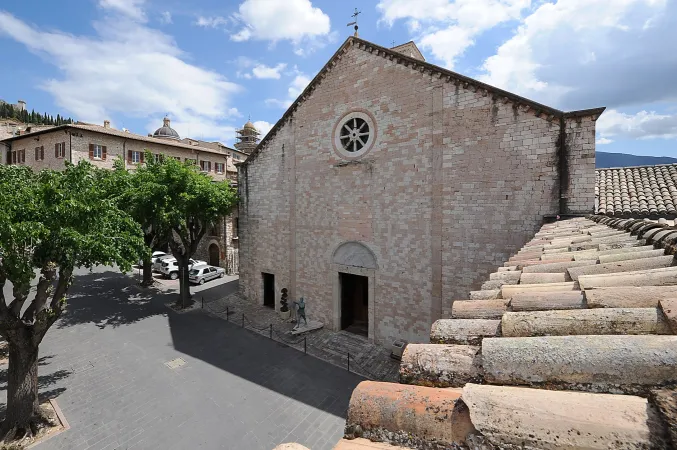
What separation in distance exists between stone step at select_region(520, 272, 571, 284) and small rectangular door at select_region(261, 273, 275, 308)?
15267mm

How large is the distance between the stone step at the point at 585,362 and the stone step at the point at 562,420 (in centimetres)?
9

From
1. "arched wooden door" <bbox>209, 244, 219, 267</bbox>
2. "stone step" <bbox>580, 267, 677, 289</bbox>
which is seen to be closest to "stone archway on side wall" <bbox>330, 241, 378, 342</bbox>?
"stone step" <bbox>580, 267, 677, 289</bbox>

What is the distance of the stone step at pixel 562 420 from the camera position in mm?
1170

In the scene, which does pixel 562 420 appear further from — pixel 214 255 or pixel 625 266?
pixel 214 255

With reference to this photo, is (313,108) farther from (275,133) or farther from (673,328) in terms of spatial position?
(673,328)

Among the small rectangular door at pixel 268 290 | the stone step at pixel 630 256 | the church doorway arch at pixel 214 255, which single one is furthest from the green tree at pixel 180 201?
the stone step at pixel 630 256

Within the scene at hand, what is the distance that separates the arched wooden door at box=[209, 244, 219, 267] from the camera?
25.4 meters

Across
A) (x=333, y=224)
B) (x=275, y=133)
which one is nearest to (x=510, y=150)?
(x=333, y=224)

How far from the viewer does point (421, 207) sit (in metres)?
11.5

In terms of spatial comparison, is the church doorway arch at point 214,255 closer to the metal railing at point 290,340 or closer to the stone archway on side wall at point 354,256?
the metal railing at point 290,340

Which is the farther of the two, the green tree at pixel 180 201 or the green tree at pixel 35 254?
the green tree at pixel 180 201

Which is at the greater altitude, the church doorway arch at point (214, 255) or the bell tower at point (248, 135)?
the bell tower at point (248, 135)

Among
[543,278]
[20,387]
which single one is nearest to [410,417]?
[543,278]

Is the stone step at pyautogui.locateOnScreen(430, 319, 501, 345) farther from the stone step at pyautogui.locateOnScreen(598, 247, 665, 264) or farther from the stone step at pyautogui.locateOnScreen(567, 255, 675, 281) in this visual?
the stone step at pyautogui.locateOnScreen(598, 247, 665, 264)
